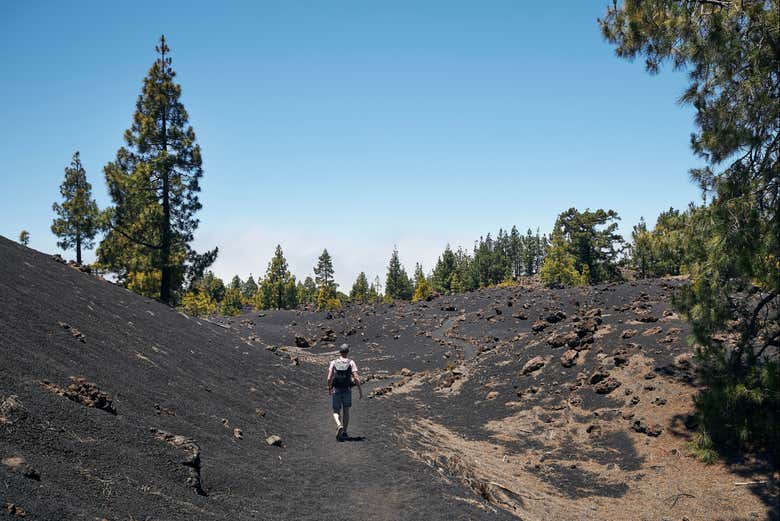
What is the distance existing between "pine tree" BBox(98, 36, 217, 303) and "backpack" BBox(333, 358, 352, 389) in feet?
62.6

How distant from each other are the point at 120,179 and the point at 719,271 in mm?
27687

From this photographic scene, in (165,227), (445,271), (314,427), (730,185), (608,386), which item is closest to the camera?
(730,185)

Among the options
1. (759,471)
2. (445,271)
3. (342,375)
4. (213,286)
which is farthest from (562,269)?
(213,286)

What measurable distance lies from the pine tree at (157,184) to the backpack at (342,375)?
1908 cm

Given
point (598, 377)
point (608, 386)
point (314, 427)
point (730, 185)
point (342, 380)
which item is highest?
point (730, 185)

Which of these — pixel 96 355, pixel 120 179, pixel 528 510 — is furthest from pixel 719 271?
pixel 120 179

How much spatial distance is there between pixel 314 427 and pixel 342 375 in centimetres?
315

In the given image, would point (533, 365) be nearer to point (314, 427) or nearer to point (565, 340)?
point (565, 340)

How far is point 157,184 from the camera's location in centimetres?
2538

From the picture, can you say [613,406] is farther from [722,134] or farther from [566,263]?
[566,263]

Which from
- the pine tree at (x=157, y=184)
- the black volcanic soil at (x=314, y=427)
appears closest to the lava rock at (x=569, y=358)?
the black volcanic soil at (x=314, y=427)

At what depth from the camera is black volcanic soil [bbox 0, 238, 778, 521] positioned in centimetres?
552

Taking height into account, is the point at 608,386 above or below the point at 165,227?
below

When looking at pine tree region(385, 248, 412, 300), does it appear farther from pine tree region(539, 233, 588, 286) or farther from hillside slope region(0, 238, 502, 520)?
hillside slope region(0, 238, 502, 520)
